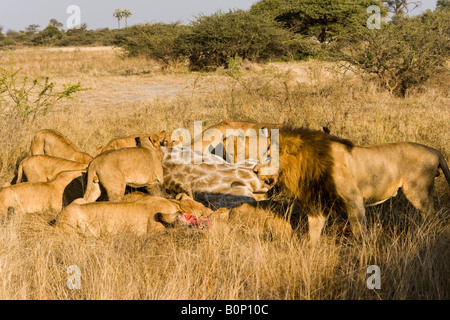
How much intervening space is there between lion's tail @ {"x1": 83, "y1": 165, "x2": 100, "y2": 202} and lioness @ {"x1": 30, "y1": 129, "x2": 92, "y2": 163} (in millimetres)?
1225

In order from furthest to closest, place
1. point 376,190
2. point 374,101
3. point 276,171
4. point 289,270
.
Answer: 1. point 374,101
2. point 376,190
3. point 276,171
4. point 289,270

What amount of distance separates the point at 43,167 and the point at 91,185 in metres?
1.00

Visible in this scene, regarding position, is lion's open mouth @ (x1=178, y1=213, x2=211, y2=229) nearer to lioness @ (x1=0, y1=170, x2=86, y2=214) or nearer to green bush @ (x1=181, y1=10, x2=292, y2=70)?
lioness @ (x1=0, y1=170, x2=86, y2=214)

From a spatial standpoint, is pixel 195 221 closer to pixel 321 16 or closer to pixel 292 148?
pixel 292 148

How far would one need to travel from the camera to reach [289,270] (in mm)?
3711

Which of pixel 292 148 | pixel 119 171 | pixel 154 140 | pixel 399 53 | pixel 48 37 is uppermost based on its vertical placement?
pixel 48 37

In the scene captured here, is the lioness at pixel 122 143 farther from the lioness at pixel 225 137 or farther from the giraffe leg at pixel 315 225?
the giraffe leg at pixel 315 225

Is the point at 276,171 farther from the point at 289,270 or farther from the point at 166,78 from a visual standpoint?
the point at 166,78

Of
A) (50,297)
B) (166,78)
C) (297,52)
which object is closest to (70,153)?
(50,297)

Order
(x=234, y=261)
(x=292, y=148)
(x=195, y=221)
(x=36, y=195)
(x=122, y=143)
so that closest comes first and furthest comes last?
(x=234, y=261) → (x=292, y=148) → (x=195, y=221) → (x=36, y=195) → (x=122, y=143)

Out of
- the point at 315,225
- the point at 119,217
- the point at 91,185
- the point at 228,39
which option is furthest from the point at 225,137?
the point at 228,39

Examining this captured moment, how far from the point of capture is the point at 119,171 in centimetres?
531

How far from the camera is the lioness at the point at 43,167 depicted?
19.4ft
